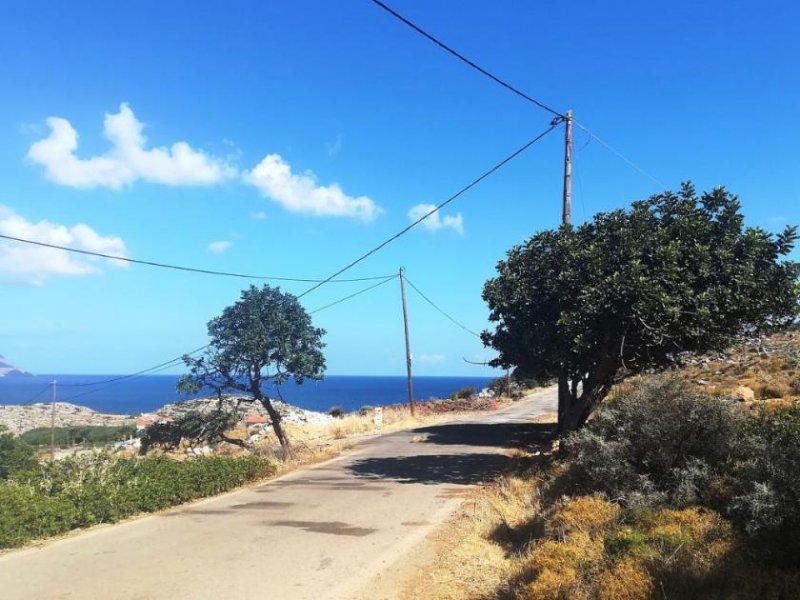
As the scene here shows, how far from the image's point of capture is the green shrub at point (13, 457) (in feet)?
49.1

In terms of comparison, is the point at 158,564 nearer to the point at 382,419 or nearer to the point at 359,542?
the point at 359,542

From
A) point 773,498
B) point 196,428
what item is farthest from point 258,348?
point 773,498

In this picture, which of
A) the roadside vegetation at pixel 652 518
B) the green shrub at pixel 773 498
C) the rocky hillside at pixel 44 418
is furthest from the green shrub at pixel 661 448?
the rocky hillside at pixel 44 418

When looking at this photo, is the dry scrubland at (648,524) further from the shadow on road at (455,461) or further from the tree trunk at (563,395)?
the tree trunk at (563,395)

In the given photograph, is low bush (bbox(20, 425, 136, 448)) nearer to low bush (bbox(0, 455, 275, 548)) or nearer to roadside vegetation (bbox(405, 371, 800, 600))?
low bush (bbox(0, 455, 275, 548))

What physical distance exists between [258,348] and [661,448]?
12359 mm

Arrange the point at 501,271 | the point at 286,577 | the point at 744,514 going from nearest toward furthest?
the point at 744,514, the point at 286,577, the point at 501,271

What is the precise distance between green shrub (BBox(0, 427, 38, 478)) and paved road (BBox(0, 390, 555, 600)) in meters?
6.22

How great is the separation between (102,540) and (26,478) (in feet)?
11.5

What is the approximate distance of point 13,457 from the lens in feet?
50.9

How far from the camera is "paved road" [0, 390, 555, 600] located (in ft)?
22.7

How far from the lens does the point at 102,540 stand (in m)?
8.91

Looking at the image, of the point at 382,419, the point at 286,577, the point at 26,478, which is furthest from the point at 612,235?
the point at 382,419

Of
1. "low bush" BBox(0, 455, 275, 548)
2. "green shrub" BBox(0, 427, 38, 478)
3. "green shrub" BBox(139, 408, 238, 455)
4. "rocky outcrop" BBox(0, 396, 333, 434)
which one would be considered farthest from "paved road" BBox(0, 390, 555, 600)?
"rocky outcrop" BBox(0, 396, 333, 434)
